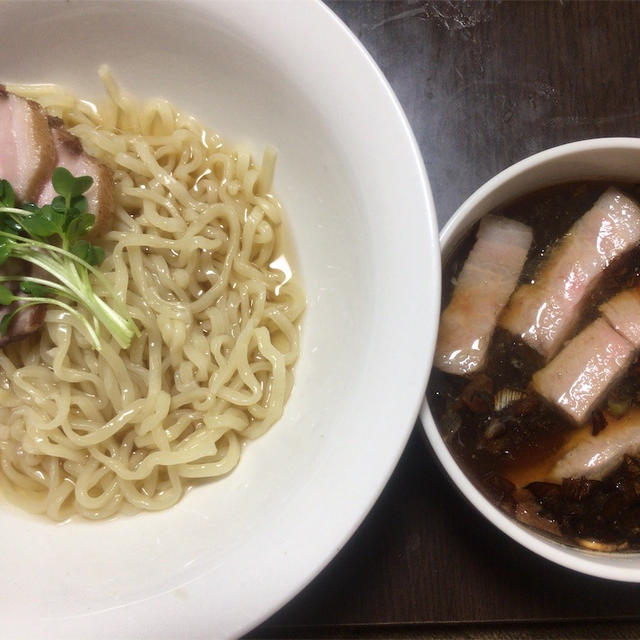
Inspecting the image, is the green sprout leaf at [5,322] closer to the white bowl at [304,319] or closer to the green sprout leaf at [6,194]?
the green sprout leaf at [6,194]

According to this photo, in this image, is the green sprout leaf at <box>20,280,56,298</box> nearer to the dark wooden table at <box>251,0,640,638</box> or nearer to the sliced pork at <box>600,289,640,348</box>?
the dark wooden table at <box>251,0,640,638</box>

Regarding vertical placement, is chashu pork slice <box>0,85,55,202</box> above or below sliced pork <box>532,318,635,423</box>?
above

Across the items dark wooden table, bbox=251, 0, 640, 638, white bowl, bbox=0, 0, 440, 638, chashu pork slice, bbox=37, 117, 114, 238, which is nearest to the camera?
white bowl, bbox=0, 0, 440, 638

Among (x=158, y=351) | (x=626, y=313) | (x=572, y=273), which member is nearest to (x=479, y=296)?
(x=572, y=273)

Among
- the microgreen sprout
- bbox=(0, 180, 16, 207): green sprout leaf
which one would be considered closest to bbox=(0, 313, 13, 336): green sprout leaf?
the microgreen sprout

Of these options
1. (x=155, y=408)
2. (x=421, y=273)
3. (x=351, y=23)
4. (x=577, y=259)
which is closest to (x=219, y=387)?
(x=155, y=408)

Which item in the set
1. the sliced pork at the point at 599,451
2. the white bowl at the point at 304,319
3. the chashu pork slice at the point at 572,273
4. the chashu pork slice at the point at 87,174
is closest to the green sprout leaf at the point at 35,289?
the chashu pork slice at the point at 87,174

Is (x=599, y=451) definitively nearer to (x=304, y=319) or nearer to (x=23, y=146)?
(x=304, y=319)

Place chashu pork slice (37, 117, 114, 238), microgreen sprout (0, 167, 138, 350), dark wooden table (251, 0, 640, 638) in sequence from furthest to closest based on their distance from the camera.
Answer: dark wooden table (251, 0, 640, 638) < chashu pork slice (37, 117, 114, 238) < microgreen sprout (0, 167, 138, 350)
